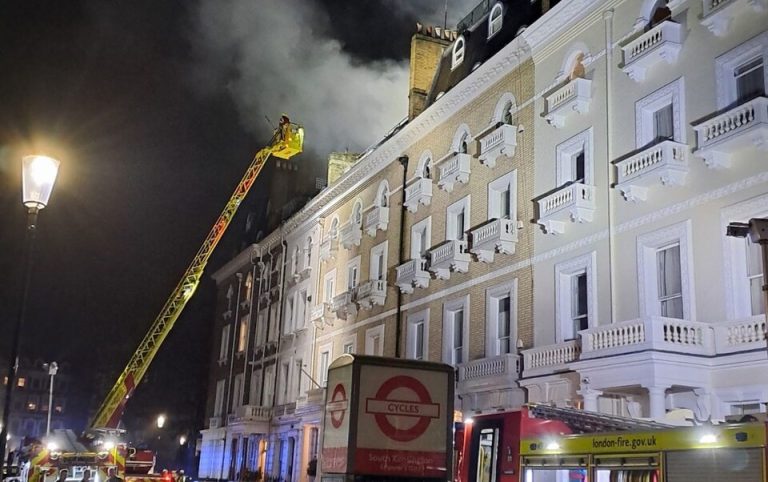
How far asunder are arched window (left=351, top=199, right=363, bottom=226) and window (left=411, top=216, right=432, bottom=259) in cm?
577

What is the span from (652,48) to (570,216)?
5050 mm

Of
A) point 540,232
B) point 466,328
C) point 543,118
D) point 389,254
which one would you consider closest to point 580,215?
point 540,232

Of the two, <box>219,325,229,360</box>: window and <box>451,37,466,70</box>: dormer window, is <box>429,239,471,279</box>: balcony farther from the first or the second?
<box>219,325,229,360</box>: window

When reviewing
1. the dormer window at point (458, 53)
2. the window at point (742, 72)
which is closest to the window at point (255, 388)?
the dormer window at point (458, 53)

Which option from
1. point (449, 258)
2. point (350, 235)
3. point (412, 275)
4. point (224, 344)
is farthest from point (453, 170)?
point (224, 344)

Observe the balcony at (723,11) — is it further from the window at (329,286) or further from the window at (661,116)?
the window at (329,286)

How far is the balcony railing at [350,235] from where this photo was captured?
3838cm

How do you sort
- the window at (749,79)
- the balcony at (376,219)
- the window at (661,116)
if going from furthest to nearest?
the balcony at (376,219) → the window at (661,116) → the window at (749,79)

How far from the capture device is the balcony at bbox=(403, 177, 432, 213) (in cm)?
3241

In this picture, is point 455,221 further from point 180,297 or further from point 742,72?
point 180,297

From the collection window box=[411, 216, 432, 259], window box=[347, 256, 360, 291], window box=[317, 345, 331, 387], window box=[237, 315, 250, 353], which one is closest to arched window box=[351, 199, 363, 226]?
window box=[347, 256, 360, 291]

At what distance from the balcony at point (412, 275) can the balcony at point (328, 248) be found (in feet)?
28.6

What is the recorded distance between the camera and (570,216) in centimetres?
2355

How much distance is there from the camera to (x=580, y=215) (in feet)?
75.4
